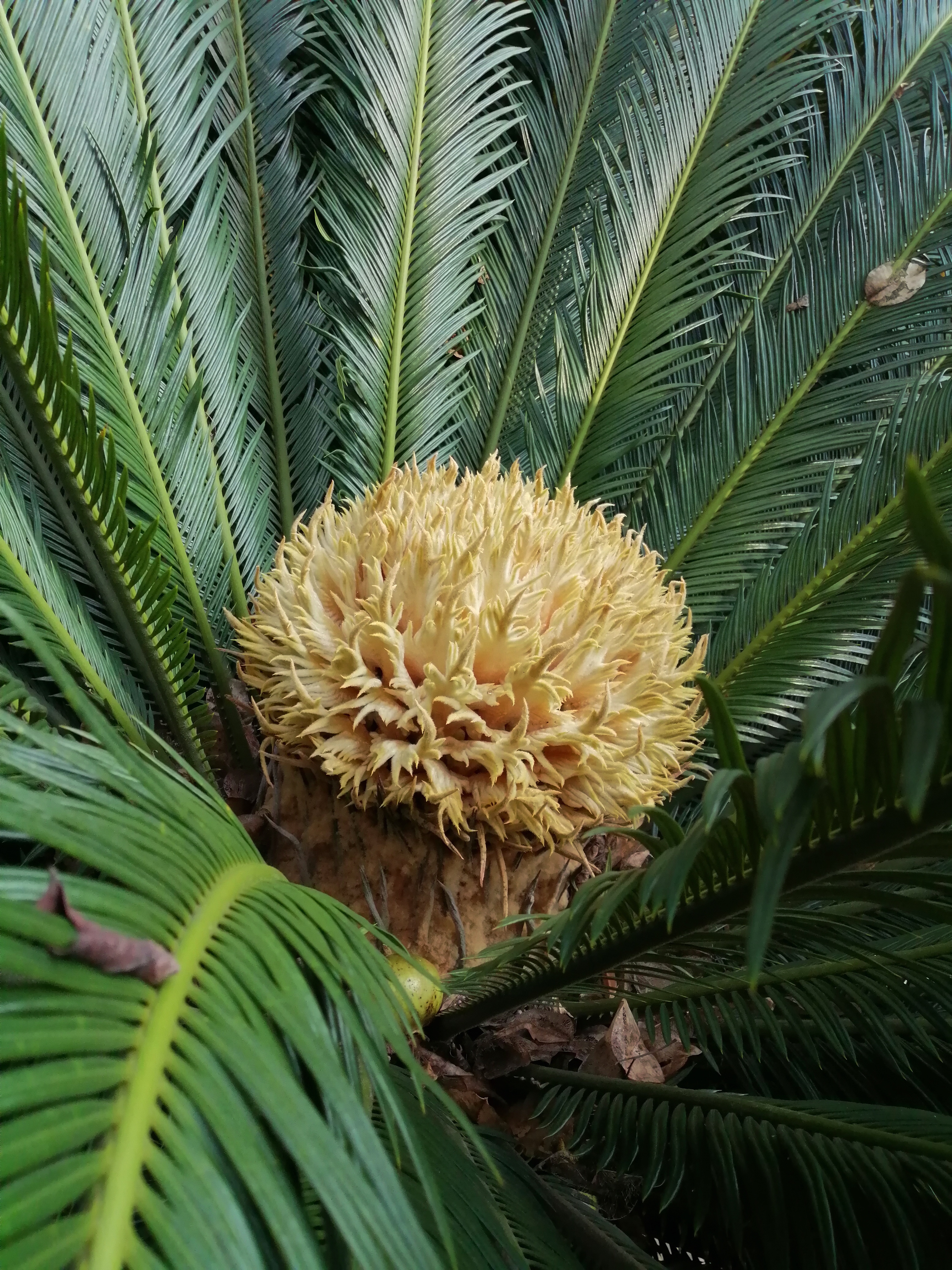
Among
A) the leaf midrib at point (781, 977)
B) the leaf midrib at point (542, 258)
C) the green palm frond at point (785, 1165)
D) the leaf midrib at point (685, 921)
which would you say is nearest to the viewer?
the leaf midrib at point (685, 921)

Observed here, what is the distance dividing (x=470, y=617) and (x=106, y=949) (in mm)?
506

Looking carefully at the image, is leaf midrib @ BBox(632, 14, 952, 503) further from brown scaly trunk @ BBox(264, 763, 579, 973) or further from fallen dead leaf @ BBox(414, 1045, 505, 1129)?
fallen dead leaf @ BBox(414, 1045, 505, 1129)

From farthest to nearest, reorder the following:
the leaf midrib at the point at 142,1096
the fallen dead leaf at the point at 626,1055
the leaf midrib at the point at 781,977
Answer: the fallen dead leaf at the point at 626,1055 < the leaf midrib at the point at 781,977 < the leaf midrib at the point at 142,1096

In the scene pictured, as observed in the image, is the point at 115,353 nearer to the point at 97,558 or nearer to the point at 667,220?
the point at 97,558

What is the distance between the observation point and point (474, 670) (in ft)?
2.94

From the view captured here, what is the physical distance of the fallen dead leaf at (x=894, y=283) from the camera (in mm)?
1346

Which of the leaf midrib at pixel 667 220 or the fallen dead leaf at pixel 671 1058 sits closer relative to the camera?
the fallen dead leaf at pixel 671 1058

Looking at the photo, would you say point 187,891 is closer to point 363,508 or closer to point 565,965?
point 565,965

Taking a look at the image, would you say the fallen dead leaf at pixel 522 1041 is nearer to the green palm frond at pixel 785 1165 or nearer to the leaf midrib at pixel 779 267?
the green palm frond at pixel 785 1165

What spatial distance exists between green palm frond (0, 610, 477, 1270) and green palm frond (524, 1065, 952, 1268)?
41 centimetres

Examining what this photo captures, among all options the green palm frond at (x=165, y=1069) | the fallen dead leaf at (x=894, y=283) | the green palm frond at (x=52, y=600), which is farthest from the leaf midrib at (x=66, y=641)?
the fallen dead leaf at (x=894, y=283)

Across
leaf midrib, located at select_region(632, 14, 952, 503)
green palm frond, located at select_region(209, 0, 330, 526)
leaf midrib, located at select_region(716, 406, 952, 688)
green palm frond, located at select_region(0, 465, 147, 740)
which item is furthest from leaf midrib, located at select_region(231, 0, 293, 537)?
leaf midrib, located at select_region(716, 406, 952, 688)

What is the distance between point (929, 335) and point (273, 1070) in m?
1.43

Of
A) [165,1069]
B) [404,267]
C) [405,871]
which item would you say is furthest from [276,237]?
[165,1069]
